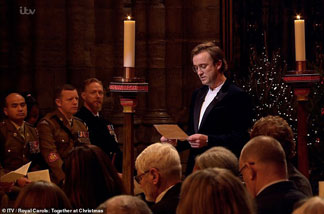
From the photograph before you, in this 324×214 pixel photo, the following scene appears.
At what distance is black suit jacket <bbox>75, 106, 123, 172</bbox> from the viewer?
21.1ft

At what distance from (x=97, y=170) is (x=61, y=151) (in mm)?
2569

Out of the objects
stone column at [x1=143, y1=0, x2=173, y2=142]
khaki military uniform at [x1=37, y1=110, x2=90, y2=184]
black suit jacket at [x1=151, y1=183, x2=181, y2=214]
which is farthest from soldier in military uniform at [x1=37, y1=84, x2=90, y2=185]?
black suit jacket at [x1=151, y1=183, x2=181, y2=214]

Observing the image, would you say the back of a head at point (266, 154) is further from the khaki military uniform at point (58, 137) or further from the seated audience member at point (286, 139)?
the khaki military uniform at point (58, 137)

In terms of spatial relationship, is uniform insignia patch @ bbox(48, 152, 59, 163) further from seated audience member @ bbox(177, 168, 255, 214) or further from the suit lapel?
seated audience member @ bbox(177, 168, 255, 214)

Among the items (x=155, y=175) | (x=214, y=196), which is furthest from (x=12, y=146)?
(x=214, y=196)

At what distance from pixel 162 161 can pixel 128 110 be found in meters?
0.75

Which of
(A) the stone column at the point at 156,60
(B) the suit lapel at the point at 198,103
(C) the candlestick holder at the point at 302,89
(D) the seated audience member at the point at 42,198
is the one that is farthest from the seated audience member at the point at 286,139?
(A) the stone column at the point at 156,60

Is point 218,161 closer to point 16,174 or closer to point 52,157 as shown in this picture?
point 16,174

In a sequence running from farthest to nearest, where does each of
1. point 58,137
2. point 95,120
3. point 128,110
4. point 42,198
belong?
point 95,120 < point 58,137 < point 128,110 < point 42,198

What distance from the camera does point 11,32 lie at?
311 inches

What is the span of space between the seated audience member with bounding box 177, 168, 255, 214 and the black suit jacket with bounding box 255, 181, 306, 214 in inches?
31.6

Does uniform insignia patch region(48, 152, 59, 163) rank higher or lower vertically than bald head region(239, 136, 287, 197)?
lower

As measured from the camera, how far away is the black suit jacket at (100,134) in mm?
6430

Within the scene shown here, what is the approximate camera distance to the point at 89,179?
3.55 metres
